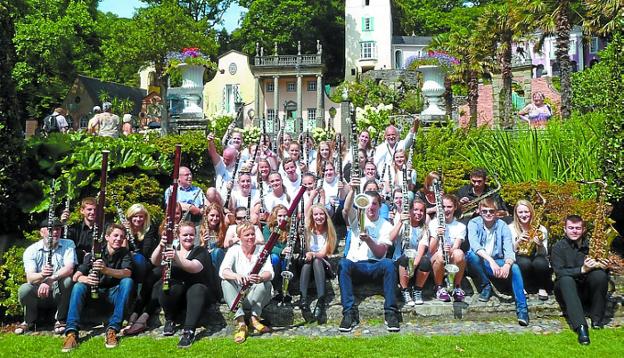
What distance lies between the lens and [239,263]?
5.85m

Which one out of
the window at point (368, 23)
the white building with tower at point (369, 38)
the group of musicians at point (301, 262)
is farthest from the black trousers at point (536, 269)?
the window at point (368, 23)

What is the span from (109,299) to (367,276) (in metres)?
2.63

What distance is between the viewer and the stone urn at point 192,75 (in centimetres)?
1201

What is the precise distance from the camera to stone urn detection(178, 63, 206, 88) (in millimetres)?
12008

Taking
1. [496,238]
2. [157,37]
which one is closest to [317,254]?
[496,238]

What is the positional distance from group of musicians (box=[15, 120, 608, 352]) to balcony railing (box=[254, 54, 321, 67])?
1322 inches

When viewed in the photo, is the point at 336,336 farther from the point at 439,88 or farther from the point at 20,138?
the point at 439,88

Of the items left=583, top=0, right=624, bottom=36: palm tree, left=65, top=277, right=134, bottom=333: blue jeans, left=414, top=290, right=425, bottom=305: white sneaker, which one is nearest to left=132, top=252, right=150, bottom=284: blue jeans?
left=65, top=277, right=134, bottom=333: blue jeans

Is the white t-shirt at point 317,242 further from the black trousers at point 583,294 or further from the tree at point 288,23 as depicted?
the tree at point 288,23

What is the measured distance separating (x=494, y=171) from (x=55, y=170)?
6293mm

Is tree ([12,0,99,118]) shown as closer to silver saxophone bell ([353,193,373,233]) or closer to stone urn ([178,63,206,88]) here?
stone urn ([178,63,206,88])

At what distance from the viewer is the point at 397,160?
7809 millimetres

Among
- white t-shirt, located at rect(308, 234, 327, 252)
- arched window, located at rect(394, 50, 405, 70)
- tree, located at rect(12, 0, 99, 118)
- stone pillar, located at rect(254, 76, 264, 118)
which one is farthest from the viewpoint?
arched window, located at rect(394, 50, 405, 70)

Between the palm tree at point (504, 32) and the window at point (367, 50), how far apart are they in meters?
24.8
